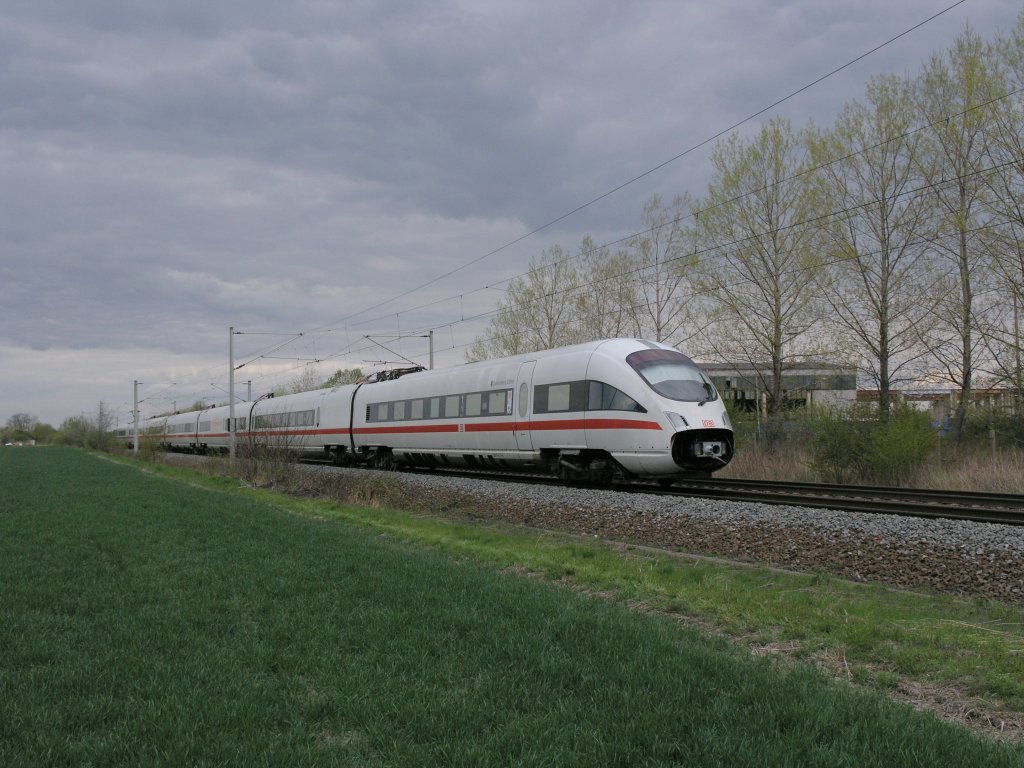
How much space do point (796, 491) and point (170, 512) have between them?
1248 centimetres

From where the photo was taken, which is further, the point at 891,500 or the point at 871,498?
the point at 871,498

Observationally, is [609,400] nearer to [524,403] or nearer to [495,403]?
[524,403]

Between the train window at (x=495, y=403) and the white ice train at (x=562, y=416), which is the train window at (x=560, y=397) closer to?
the white ice train at (x=562, y=416)

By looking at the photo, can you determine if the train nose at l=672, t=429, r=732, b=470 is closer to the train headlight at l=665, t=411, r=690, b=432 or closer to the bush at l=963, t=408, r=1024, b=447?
the train headlight at l=665, t=411, r=690, b=432

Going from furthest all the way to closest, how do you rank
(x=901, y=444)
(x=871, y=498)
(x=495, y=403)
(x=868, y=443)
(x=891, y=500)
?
1. (x=495, y=403)
2. (x=868, y=443)
3. (x=901, y=444)
4. (x=871, y=498)
5. (x=891, y=500)

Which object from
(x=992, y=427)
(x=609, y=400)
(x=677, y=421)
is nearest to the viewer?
(x=677, y=421)

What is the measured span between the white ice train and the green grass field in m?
8.98

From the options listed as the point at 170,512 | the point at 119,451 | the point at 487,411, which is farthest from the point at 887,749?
the point at 119,451

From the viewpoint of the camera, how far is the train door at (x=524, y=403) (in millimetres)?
19797

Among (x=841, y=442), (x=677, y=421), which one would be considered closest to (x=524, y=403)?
(x=677, y=421)

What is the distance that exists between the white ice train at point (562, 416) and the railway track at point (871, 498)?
58 cm

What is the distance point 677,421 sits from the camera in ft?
52.4

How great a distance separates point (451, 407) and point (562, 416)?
19.6 feet

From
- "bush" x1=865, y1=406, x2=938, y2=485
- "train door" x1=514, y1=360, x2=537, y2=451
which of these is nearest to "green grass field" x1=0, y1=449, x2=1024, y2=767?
"train door" x1=514, y1=360, x2=537, y2=451
